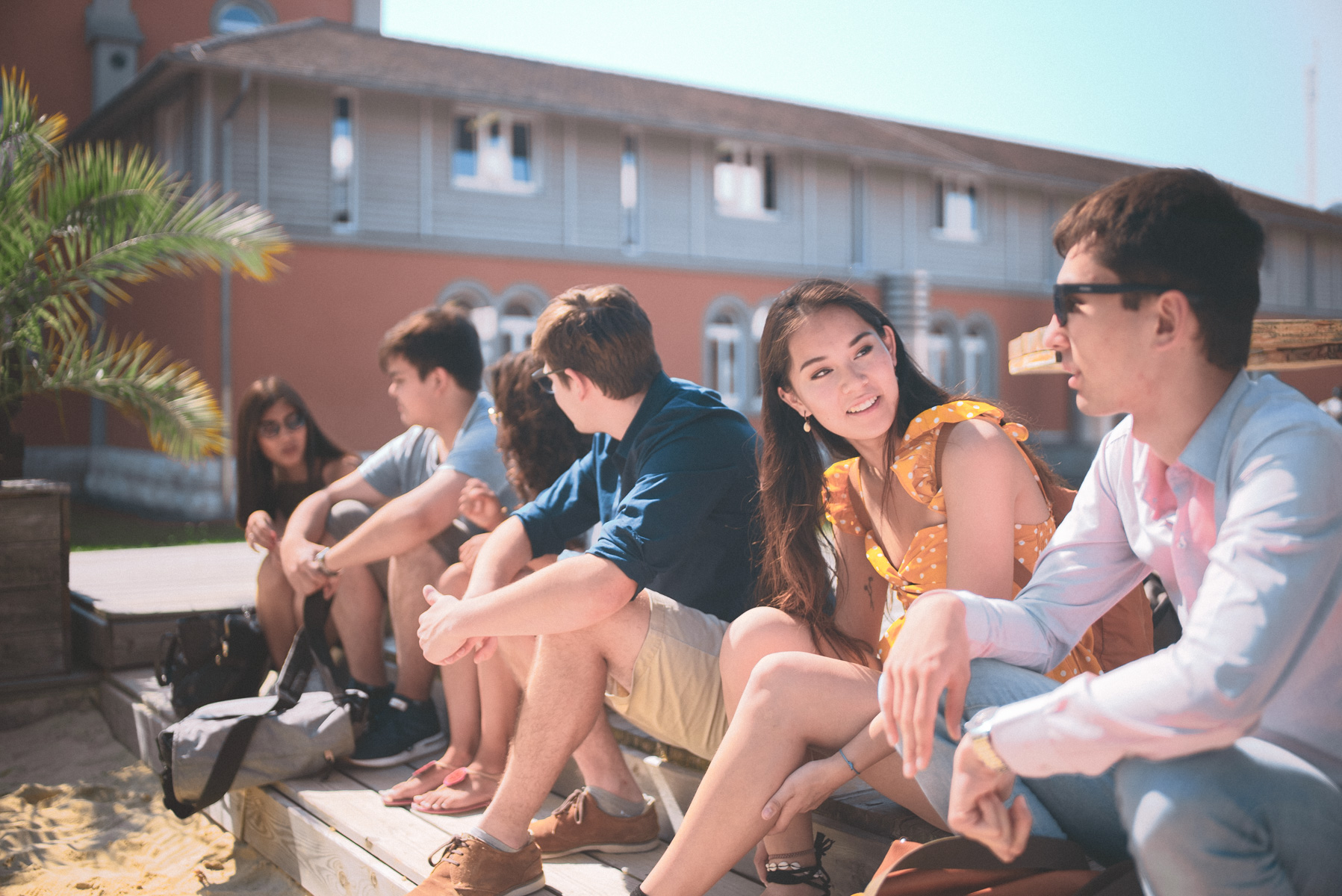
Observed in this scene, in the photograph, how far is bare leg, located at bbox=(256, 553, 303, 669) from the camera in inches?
147

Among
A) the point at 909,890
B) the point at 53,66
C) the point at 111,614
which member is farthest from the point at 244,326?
the point at 909,890

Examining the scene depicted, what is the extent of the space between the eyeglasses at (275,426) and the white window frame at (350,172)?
456 inches

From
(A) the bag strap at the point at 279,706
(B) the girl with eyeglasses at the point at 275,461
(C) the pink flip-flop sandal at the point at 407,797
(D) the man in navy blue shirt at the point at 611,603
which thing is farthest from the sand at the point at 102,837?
(D) the man in navy blue shirt at the point at 611,603

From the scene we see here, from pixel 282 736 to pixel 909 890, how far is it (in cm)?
223

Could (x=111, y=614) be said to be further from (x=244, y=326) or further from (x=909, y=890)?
(x=244, y=326)

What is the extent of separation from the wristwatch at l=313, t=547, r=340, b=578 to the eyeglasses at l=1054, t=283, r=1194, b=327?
265 centimetres

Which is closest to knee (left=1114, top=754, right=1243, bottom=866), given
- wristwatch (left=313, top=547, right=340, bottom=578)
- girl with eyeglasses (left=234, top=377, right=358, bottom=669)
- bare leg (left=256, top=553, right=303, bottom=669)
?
wristwatch (left=313, top=547, right=340, bottom=578)

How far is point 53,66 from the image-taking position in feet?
59.1

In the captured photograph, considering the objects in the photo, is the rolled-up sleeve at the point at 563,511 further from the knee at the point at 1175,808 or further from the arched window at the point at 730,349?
the arched window at the point at 730,349

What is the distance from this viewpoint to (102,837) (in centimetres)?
317

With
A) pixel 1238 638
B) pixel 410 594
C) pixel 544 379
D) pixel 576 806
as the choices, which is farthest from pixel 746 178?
pixel 1238 638

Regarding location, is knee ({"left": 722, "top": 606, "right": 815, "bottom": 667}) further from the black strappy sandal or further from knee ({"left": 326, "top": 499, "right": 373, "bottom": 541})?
→ knee ({"left": 326, "top": 499, "right": 373, "bottom": 541})

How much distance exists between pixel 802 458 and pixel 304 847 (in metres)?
1.82

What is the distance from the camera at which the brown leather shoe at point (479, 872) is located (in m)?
2.11
